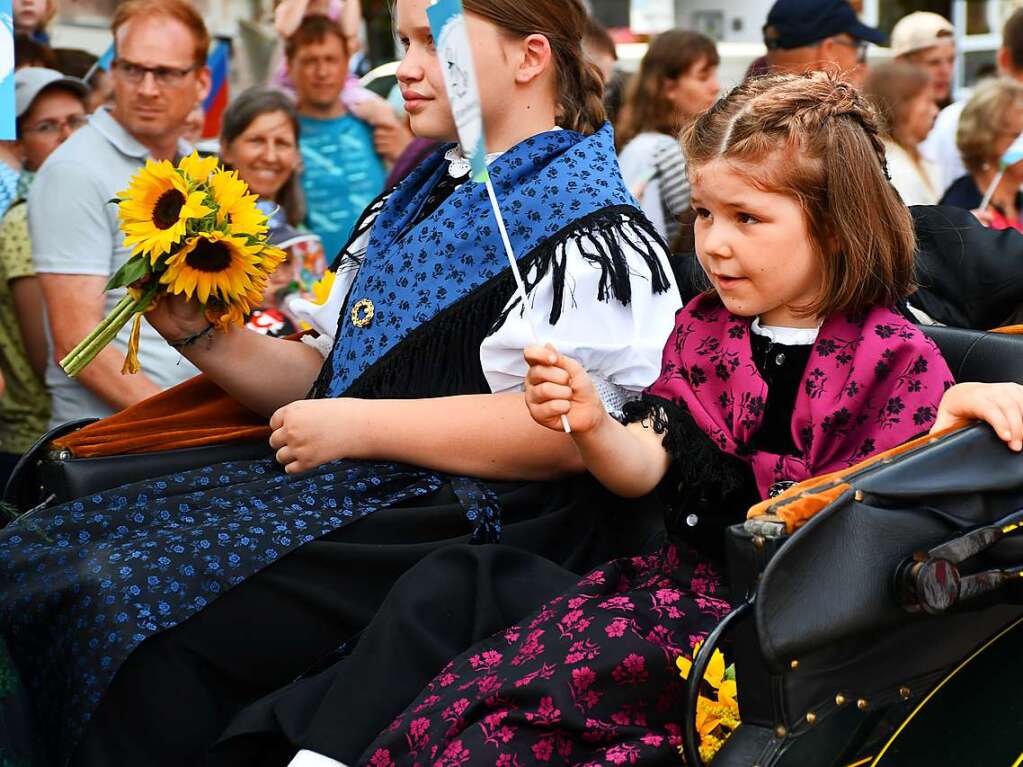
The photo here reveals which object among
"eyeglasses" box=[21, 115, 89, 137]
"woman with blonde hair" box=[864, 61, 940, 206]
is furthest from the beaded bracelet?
"woman with blonde hair" box=[864, 61, 940, 206]

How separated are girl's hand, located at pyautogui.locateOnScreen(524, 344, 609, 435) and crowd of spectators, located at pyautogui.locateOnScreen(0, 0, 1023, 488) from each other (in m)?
0.89

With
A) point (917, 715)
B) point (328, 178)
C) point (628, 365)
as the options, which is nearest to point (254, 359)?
point (628, 365)

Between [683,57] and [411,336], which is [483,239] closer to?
[411,336]

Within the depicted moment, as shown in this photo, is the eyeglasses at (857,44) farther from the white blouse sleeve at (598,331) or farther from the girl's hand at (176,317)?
the girl's hand at (176,317)

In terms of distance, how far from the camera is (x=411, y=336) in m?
2.67

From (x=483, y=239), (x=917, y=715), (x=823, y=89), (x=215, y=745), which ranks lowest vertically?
(x=215, y=745)

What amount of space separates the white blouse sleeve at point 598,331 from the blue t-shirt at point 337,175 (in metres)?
2.88

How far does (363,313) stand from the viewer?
2.77m

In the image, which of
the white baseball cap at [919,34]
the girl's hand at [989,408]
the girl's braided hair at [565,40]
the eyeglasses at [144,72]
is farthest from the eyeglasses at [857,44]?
the girl's hand at [989,408]

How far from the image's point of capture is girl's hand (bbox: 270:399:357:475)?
256 centimetres

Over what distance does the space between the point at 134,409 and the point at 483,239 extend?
79 cm

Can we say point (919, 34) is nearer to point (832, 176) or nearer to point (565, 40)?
point (565, 40)

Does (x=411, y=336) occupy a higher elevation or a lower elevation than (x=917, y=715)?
higher

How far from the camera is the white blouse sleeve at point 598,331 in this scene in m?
2.51
